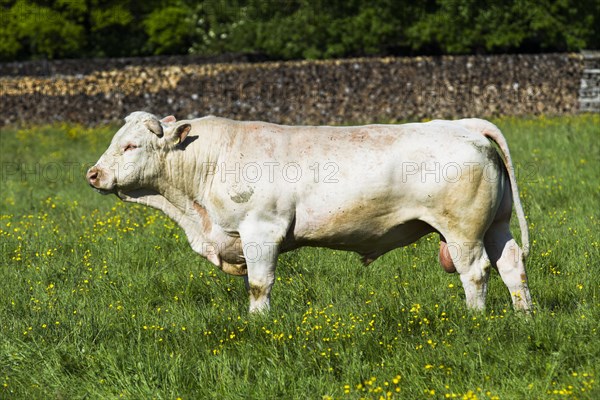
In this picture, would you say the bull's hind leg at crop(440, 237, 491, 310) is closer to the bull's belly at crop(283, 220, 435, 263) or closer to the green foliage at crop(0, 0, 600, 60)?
the bull's belly at crop(283, 220, 435, 263)

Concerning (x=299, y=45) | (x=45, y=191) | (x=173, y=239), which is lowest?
(x=299, y=45)

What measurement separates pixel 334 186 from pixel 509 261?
1.46 m

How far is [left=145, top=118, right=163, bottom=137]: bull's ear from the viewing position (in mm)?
6662

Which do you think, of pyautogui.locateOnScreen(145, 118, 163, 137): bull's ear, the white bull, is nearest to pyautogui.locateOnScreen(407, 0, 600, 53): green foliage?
the white bull

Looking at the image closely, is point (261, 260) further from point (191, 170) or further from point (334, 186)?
point (191, 170)

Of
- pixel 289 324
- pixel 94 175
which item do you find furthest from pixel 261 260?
pixel 94 175

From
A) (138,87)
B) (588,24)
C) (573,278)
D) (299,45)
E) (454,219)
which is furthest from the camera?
(299,45)

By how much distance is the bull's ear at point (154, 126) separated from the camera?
6662 millimetres

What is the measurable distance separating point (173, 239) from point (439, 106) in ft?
46.9

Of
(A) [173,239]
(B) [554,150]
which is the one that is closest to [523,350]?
(A) [173,239]

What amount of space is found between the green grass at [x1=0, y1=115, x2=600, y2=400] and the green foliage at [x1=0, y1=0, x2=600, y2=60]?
19830 mm

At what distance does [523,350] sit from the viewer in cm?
552

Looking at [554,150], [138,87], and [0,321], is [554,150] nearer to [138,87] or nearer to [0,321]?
[0,321]

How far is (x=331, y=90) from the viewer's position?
887 inches
